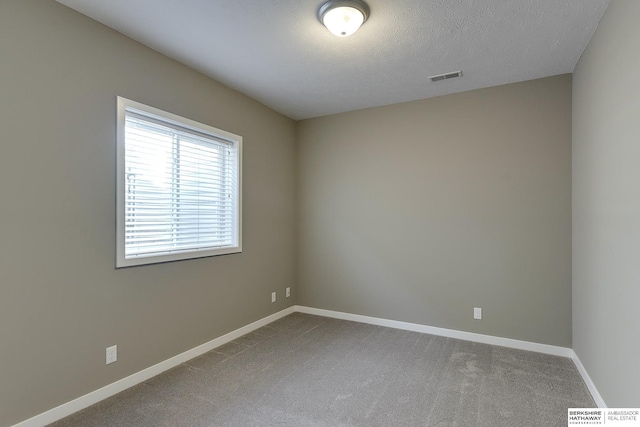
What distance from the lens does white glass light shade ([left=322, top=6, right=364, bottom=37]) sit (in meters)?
2.01

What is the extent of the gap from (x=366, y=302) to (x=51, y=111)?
3.51 metres

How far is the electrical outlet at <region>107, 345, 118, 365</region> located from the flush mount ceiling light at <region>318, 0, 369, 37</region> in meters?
2.76

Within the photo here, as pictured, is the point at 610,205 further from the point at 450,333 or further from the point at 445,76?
the point at 450,333

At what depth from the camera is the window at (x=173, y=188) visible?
243cm

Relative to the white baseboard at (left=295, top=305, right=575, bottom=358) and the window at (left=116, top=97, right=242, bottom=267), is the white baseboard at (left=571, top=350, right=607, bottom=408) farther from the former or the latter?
the window at (left=116, top=97, right=242, bottom=267)

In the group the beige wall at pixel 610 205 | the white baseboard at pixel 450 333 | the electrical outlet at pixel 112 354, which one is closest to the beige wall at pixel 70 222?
Result: the electrical outlet at pixel 112 354

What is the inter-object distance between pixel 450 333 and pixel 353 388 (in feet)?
5.21

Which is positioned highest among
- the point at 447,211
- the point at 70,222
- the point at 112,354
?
the point at 447,211

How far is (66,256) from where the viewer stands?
2.07 metres

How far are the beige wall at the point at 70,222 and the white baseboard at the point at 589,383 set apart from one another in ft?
10.4

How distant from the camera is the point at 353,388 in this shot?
2.42 m

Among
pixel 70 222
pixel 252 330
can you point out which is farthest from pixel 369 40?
pixel 252 330

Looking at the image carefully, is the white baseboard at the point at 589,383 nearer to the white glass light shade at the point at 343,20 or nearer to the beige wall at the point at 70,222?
the white glass light shade at the point at 343,20

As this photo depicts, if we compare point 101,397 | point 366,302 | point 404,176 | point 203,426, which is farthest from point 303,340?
point 404,176
